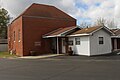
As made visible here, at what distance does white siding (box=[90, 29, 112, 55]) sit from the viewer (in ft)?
93.8

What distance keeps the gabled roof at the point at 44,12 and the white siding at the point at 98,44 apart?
10.2 metres

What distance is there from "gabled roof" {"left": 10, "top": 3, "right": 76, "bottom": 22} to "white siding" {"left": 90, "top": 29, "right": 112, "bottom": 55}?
10160 mm

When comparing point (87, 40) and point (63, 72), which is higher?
point (87, 40)

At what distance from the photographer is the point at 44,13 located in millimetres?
37406

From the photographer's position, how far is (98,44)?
96.1 ft

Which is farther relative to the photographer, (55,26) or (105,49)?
(55,26)

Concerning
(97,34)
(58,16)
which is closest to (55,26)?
(58,16)

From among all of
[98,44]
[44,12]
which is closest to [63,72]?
[98,44]

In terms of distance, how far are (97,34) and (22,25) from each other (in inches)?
460

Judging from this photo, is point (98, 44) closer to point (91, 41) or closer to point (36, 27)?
point (91, 41)

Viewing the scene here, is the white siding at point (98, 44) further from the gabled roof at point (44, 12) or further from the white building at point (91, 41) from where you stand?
the gabled roof at point (44, 12)

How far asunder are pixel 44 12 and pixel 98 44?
12422mm

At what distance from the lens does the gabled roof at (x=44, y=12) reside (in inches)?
1431

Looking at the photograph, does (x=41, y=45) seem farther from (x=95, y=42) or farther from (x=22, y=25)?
(x=95, y=42)
